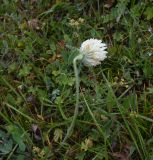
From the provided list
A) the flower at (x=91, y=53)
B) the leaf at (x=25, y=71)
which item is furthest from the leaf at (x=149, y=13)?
the leaf at (x=25, y=71)

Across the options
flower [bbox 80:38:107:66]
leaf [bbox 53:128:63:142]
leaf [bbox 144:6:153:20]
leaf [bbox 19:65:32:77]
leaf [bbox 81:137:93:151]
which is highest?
flower [bbox 80:38:107:66]

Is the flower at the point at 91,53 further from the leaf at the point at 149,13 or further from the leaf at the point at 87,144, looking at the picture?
the leaf at the point at 149,13

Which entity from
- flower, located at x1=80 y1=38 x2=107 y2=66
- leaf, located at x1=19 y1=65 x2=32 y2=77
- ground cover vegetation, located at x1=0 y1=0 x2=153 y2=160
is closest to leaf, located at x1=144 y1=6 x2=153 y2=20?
ground cover vegetation, located at x1=0 y1=0 x2=153 y2=160

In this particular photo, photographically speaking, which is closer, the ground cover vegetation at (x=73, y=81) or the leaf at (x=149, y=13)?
the ground cover vegetation at (x=73, y=81)

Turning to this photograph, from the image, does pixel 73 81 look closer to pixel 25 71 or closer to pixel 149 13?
pixel 25 71

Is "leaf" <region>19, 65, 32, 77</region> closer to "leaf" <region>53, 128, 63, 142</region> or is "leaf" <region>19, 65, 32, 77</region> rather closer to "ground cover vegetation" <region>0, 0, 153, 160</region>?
"ground cover vegetation" <region>0, 0, 153, 160</region>

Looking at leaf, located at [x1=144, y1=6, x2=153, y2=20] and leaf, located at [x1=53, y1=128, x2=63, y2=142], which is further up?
leaf, located at [x1=144, y1=6, x2=153, y2=20]

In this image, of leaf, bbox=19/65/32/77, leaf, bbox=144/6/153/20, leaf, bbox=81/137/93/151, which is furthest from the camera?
leaf, bbox=144/6/153/20

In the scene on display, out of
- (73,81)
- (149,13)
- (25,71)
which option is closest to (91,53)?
(73,81)

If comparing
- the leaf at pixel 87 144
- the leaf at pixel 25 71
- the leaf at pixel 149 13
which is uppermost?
the leaf at pixel 149 13
